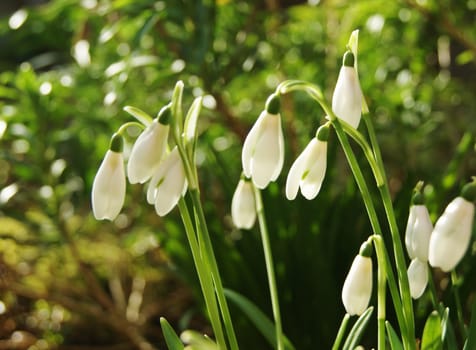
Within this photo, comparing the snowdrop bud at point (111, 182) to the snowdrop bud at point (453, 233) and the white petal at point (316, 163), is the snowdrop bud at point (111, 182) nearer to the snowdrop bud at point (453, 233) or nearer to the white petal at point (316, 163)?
the white petal at point (316, 163)

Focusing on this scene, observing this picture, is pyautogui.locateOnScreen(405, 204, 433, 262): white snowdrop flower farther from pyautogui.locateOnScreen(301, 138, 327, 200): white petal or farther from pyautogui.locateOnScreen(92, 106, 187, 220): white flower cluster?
pyautogui.locateOnScreen(92, 106, 187, 220): white flower cluster

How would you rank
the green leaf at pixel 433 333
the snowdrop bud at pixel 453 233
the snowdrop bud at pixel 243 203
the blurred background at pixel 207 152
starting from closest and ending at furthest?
the snowdrop bud at pixel 453 233 < the green leaf at pixel 433 333 < the snowdrop bud at pixel 243 203 < the blurred background at pixel 207 152

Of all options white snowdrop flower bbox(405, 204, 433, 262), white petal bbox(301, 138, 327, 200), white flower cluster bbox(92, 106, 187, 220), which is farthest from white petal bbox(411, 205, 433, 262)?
white flower cluster bbox(92, 106, 187, 220)

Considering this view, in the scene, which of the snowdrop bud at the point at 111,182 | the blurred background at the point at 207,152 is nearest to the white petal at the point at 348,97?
the snowdrop bud at the point at 111,182

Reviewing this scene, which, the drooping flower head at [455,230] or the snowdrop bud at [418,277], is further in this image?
the snowdrop bud at [418,277]

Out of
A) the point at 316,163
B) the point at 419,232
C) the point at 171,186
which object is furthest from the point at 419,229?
the point at 171,186

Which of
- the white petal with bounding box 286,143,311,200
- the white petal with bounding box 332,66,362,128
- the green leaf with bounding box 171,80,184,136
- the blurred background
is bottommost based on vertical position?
the blurred background
